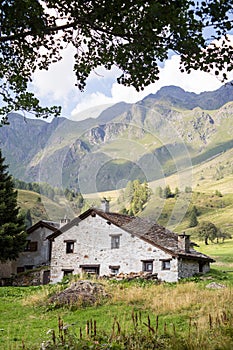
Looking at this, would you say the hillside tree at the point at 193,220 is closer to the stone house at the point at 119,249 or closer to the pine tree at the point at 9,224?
the stone house at the point at 119,249

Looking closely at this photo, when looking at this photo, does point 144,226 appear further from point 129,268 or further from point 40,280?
point 40,280

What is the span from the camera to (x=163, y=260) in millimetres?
37969

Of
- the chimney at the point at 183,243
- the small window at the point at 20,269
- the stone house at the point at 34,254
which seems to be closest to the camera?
the chimney at the point at 183,243

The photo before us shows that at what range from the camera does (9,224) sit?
43781 mm

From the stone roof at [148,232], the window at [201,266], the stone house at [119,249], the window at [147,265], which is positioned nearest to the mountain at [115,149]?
the stone roof at [148,232]

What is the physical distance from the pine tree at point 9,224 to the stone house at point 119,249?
12.0 feet

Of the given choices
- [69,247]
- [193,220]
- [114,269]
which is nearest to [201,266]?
[114,269]

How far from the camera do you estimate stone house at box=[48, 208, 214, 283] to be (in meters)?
38.1

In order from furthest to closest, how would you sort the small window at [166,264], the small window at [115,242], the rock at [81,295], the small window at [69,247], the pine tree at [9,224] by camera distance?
the small window at [69,247]
the pine tree at [9,224]
the small window at [115,242]
the small window at [166,264]
the rock at [81,295]

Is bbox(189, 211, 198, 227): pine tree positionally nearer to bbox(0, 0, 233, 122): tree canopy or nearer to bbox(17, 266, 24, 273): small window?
bbox(17, 266, 24, 273): small window

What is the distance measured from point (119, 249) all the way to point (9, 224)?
11.8m

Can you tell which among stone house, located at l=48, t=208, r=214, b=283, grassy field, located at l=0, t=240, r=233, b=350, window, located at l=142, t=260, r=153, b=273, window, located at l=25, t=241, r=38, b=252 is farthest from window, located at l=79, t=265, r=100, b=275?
grassy field, located at l=0, t=240, r=233, b=350

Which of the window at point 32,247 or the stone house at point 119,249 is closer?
the stone house at point 119,249

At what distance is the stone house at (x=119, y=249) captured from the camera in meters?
38.1
